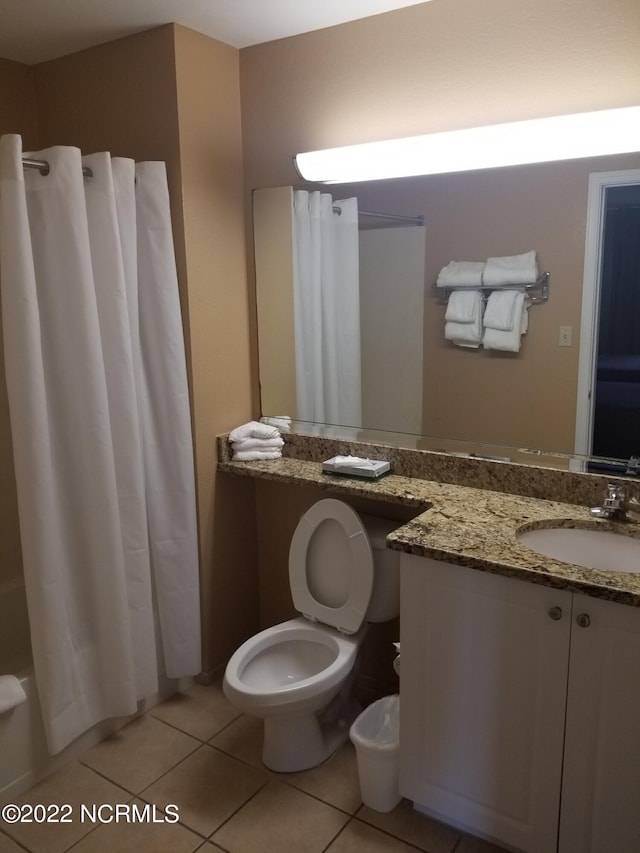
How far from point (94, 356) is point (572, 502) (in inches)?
58.3

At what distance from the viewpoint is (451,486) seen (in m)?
2.14

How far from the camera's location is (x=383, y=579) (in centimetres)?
214

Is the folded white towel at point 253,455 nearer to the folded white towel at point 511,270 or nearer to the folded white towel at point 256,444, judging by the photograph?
the folded white towel at point 256,444

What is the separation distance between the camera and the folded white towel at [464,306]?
205cm

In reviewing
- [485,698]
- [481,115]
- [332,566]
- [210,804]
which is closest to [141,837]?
[210,804]

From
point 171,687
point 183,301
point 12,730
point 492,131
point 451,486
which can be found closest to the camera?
point 492,131

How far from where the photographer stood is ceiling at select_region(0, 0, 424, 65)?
196cm

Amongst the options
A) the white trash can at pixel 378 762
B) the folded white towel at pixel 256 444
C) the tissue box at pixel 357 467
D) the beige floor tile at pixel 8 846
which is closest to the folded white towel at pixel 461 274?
the tissue box at pixel 357 467

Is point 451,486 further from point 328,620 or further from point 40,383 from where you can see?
point 40,383

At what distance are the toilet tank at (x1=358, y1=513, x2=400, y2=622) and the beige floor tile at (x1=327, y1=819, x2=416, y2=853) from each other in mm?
584

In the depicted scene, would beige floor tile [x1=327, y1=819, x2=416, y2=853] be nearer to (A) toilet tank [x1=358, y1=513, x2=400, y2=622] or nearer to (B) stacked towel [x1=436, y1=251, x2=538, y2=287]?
(A) toilet tank [x1=358, y1=513, x2=400, y2=622]

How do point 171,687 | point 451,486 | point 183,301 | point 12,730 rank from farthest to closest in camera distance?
point 171,687 → point 183,301 → point 451,486 → point 12,730

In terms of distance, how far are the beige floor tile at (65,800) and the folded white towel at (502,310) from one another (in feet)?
5.92

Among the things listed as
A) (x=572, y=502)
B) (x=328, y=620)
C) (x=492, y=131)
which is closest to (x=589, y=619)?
(x=572, y=502)
